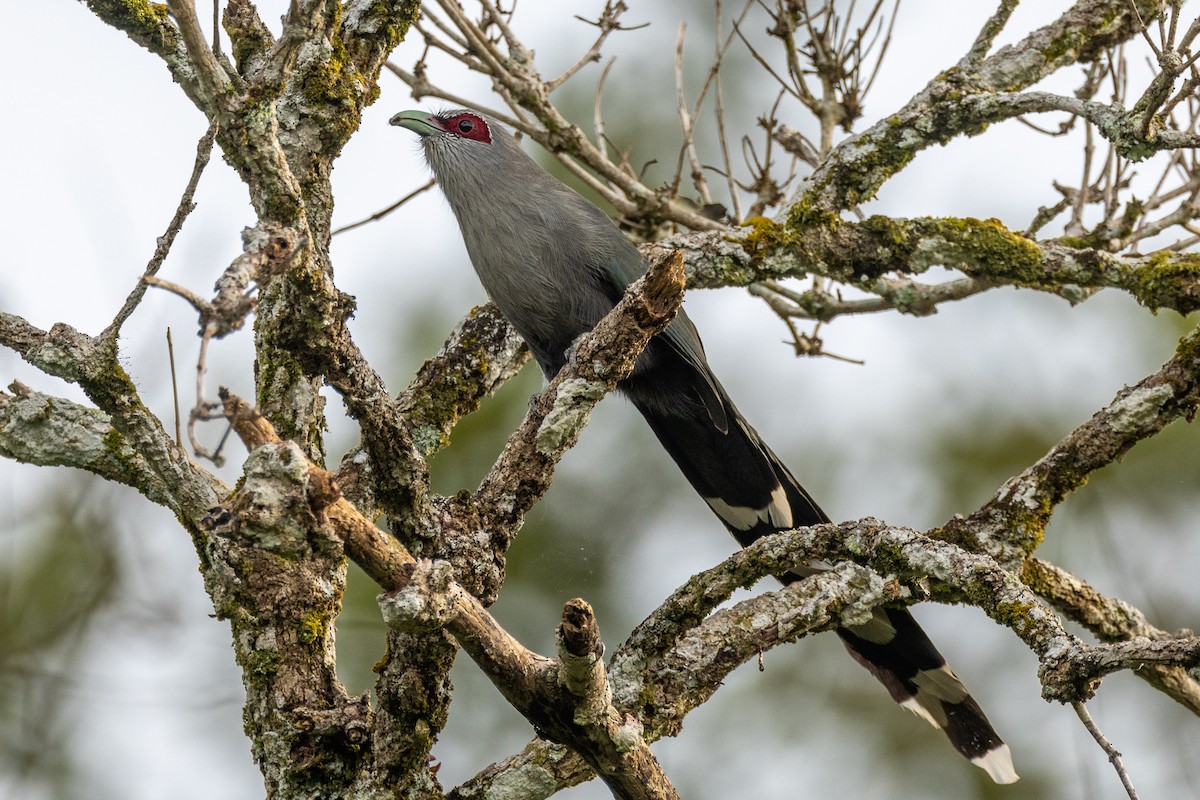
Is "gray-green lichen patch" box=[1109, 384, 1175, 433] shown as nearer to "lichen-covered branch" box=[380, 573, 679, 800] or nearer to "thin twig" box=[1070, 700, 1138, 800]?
"thin twig" box=[1070, 700, 1138, 800]

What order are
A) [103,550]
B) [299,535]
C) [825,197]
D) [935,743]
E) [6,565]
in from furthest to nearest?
[935,743]
[6,565]
[103,550]
[825,197]
[299,535]

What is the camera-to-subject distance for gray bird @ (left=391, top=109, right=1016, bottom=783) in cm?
419

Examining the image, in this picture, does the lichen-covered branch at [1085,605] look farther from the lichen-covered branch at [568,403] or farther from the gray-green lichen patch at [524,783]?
the gray-green lichen patch at [524,783]

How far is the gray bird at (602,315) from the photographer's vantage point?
4.19m

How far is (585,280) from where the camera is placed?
14.0 feet

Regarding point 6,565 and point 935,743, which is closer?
point 6,565

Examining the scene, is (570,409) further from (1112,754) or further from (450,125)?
(450,125)

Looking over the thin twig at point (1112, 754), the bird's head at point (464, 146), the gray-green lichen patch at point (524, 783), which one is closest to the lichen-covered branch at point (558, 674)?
the gray-green lichen patch at point (524, 783)

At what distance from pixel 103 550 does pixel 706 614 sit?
3.03 meters

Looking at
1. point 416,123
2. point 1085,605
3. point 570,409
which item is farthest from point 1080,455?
point 416,123

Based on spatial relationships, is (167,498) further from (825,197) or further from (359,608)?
(359,608)

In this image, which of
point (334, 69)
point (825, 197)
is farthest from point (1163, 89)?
point (334, 69)

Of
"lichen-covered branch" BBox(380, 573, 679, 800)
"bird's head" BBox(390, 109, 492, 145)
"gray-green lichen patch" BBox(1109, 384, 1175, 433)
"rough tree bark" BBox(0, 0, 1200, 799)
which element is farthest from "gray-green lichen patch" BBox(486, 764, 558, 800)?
"bird's head" BBox(390, 109, 492, 145)

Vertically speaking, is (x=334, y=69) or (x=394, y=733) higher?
(x=334, y=69)
